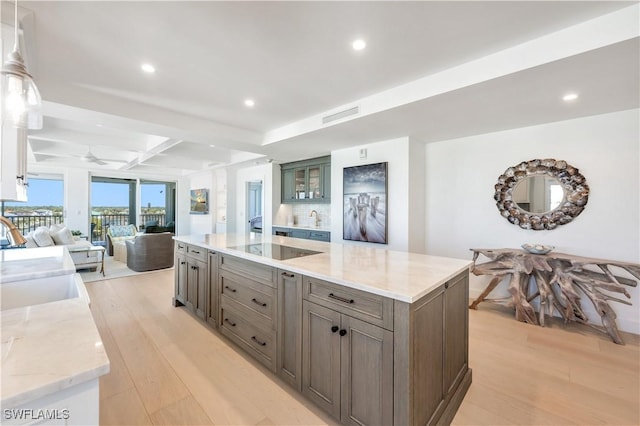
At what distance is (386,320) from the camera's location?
4.47 ft

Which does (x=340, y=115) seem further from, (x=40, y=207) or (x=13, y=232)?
(x=40, y=207)

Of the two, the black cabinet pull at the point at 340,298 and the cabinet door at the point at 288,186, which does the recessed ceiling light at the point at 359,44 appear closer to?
the black cabinet pull at the point at 340,298

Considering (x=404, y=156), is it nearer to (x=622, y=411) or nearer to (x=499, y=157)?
(x=499, y=157)

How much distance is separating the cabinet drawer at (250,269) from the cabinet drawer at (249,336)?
38 cm

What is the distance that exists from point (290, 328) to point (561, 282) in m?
2.90

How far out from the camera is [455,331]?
5.88 feet

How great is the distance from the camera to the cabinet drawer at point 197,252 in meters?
2.92

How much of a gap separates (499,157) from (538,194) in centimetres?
66

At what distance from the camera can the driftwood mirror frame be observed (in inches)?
122

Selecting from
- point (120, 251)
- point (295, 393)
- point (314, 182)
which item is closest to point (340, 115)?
point (314, 182)

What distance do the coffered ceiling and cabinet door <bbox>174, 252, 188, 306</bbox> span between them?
5.62ft

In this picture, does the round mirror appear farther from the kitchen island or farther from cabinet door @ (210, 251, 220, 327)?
the kitchen island

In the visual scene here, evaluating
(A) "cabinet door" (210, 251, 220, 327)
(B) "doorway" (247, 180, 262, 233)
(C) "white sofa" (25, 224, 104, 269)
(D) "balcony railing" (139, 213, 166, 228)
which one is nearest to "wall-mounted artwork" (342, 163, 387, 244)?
(A) "cabinet door" (210, 251, 220, 327)

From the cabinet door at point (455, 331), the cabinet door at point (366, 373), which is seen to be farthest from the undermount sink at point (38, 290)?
the cabinet door at point (455, 331)
